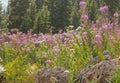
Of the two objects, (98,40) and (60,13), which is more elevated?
(98,40)

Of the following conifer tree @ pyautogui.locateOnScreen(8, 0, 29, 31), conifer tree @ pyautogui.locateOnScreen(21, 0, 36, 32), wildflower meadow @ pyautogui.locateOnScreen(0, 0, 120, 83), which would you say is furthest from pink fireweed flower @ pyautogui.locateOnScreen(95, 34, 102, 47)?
conifer tree @ pyautogui.locateOnScreen(21, 0, 36, 32)

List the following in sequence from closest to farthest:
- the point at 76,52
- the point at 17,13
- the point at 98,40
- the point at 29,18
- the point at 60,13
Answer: the point at 98,40 < the point at 76,52 < the point at 29,18 < the point at 17,13 < the point at 60,13

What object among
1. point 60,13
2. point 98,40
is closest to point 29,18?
point 60,13

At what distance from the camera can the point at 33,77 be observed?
23.9ft

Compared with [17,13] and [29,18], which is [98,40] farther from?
[17,13]

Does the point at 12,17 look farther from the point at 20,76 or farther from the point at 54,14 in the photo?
the point at 20,76

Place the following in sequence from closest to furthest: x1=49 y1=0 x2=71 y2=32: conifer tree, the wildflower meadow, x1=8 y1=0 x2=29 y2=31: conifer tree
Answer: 1. the wildflower meadow
2. x1=8 y1=0 x2=29 y2=31: conifer tree
3. x1=49 y1=0 x2=71 y2=32: conifer tree

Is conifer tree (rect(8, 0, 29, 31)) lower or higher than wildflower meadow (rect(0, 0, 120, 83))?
lower

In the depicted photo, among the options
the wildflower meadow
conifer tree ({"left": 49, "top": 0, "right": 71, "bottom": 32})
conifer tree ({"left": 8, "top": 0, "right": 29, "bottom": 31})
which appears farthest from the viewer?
conifer tree ({"left": 49, "top": 0, "right": 71, "bottom": 32})

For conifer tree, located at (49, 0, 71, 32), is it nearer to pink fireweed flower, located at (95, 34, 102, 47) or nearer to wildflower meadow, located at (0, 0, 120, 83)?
wildflower meadow, located at (0, 0, 120, 83)

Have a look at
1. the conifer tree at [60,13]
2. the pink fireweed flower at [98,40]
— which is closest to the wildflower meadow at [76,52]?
the pink fireweed flower at [98,40]

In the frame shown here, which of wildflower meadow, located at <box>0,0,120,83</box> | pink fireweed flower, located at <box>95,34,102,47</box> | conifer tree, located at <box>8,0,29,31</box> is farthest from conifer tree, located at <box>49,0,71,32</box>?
pink fireweed flower, located at <box>95,34,102,47</box>

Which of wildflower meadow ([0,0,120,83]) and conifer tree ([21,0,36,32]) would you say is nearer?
wildflower meadow ([0,0,120,83])

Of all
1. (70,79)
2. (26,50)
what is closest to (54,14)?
(26,50)
